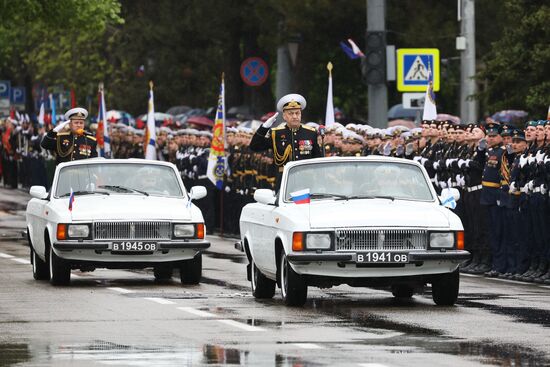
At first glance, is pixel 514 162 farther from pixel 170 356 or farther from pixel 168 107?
pixel 168 107

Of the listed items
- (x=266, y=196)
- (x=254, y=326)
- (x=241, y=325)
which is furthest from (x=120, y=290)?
(x=254, y=326)

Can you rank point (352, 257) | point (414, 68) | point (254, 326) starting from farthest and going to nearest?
point (414, 68) < point (352, 257) < point (254, 326)

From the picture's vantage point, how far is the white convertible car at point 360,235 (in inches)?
671

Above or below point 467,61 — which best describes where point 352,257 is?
below

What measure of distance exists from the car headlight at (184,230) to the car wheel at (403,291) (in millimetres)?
2747

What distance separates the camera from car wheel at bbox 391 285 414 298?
61.4 ft

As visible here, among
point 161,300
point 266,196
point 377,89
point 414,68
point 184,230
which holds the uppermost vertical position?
point 414,68

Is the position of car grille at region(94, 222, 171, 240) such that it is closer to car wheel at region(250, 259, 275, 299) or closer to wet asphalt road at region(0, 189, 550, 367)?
wet asphalt road at region(0, 189, 550, 367)

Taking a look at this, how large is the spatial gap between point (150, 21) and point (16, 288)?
49.1m

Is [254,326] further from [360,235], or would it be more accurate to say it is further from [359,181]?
[359,181]

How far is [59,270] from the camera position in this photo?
67.6 ft

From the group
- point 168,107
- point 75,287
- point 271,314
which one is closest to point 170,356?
point 271,314

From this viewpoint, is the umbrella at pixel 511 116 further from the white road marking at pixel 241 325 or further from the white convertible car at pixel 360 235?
the white road marking at pixel 241 325

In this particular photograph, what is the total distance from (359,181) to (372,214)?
106 cm
